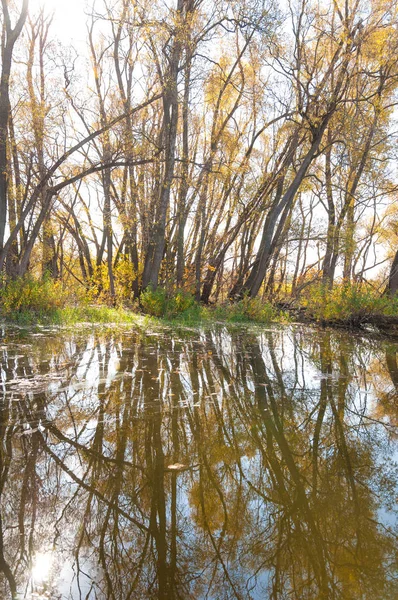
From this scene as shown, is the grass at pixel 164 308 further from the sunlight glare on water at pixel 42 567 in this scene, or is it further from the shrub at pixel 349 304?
the sunlight glare on water at pixel 42 567

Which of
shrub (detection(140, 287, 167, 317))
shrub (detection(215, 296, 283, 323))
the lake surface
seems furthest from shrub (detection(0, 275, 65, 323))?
shrub (detection(215, 296, 283, 323))

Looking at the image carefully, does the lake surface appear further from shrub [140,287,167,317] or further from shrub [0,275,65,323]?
shrub [140,287,167,317]

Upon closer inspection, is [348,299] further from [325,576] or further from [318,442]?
[325,576]

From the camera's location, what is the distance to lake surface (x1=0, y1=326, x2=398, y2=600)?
5.35ft

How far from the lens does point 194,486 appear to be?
2.26 metres

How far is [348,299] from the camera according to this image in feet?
35.6

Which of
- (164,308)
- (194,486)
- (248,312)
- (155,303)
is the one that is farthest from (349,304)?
(194,486)

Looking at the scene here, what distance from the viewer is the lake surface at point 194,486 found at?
1632 millimetres

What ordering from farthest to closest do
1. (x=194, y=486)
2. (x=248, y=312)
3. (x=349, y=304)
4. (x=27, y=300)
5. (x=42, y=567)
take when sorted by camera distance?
(x=248, y=312) < (x=349, y=304) < (x=27, y=300) < (x=194, y=486) < (x=42, y=567)

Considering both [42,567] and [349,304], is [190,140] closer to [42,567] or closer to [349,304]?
[349,304]

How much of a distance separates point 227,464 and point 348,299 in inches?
357

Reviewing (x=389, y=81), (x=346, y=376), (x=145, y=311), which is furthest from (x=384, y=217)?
(x=346, y=376)

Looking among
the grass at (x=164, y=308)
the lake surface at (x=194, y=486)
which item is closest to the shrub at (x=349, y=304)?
the grass at (x=164, y=308)

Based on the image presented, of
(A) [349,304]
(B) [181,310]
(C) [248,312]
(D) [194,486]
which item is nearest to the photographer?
(D) [194,486]
